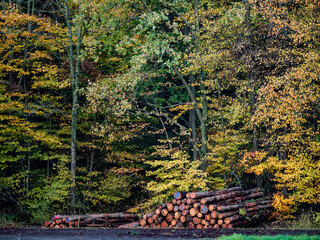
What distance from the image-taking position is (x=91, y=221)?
13930 millimetres

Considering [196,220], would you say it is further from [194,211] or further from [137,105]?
[137,105]

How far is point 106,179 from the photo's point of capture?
58.8 feet

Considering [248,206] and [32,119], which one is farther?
[32,119]

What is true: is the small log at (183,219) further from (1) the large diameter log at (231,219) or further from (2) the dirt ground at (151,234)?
(2) the dirt ground at (151,234)

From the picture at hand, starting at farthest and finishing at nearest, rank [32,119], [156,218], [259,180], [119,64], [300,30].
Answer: [119,64]
[32,119]
[259,180]
[300,30]
[156,218]

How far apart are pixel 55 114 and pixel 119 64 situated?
4.72 meters

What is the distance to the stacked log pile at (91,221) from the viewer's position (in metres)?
13.4

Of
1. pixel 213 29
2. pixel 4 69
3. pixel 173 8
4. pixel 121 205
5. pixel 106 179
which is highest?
pixel 173 8

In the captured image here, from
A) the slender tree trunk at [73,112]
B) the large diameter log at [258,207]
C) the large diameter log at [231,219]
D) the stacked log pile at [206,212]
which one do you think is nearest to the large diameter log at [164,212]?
the stacked log pile at [206,212]

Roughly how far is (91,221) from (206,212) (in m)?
4.92

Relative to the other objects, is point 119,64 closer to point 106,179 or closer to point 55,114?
point 55,114

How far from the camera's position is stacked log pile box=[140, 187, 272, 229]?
39.1ft

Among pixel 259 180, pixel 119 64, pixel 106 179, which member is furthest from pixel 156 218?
pixel 119 64

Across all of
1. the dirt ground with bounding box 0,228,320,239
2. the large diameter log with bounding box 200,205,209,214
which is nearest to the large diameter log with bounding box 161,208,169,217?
the large diameter log with bounding box 200,205,209,214
